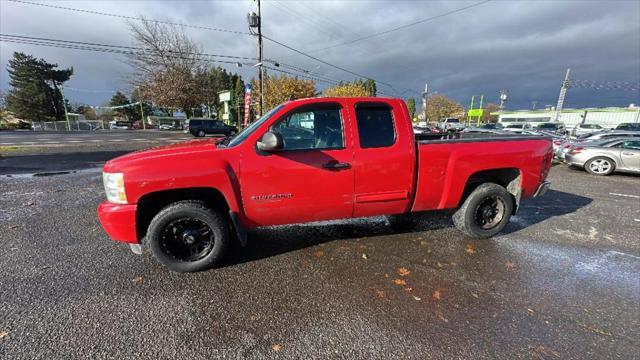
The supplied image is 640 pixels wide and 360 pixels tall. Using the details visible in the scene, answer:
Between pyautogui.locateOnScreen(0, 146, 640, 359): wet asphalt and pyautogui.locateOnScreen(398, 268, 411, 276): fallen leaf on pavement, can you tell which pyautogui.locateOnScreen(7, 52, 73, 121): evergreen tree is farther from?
pyautogui.locateOnScreen(398, 268, 411, 276): fallen leaf on pavement

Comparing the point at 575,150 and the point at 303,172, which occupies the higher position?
the point at 303,172

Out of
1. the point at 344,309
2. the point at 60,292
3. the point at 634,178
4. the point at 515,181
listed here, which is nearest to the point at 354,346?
the point at 344,309

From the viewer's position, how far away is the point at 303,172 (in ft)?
10.1

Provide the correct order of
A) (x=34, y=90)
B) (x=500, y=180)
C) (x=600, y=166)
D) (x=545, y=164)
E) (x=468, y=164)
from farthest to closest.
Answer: (x=34, y=90) < (x=600, y=166) < (x=500, y=180) < (x=545, y=164) < (x=468, y=164)

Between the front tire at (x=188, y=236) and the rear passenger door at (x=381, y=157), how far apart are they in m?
1.63

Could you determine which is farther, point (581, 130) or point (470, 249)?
point (581, 130)

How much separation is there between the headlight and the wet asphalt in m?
0.88

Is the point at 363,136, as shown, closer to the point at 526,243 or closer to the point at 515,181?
the point at 515,181

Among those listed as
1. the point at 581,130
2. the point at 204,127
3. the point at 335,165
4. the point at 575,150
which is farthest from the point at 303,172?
the point at 581,130

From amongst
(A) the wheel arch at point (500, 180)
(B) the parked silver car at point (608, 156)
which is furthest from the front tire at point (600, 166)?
(A) the wheel arch at point (500, 180)

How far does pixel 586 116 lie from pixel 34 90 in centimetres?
11176

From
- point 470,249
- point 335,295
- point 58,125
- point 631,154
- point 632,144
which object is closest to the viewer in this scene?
point 335,295

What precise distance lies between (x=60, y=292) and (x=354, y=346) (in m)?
2.89

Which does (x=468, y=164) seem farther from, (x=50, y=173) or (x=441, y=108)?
(x=441, y=108)
